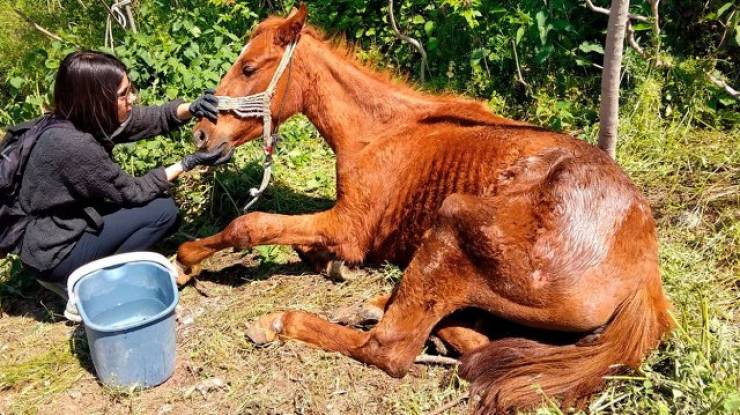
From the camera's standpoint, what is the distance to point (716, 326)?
139 inches

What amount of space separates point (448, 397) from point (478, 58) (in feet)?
12.6

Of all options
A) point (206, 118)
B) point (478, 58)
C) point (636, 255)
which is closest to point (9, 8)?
point (206, 118)

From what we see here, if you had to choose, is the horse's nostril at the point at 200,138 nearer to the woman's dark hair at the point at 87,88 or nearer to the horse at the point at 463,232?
the horse at the point at 463,232

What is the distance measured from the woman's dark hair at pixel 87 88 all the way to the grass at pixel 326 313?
4.64 feet

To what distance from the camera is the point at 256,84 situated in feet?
14.9

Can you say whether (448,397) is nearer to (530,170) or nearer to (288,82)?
(530,170)

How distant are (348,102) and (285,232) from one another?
1.06m

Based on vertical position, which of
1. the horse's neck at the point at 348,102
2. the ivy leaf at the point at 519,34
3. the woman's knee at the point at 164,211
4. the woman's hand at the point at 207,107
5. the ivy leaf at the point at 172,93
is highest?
the ivy leaf at the point at 519,34

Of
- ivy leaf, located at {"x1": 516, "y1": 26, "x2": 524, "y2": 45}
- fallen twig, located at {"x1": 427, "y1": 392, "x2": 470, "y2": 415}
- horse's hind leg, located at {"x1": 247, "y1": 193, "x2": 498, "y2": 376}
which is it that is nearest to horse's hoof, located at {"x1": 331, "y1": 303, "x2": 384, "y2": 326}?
horse's hind leg, located at {"x1": 247, "y1": 193, "x2": 498, "y2": 376}

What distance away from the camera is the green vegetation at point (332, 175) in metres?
3.64

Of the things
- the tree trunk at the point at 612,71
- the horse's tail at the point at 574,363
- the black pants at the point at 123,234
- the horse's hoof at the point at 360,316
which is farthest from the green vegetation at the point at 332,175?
the tree trunk at the point at 612,71

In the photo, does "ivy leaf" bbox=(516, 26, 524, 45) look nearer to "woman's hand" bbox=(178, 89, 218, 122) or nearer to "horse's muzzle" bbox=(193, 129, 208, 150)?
"woman's hand" bbox=(178, 89, 218, 122)

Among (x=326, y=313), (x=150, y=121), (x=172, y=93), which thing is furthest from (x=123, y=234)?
(x=172, y=93)

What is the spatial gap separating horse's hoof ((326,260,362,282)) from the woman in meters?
1.10
